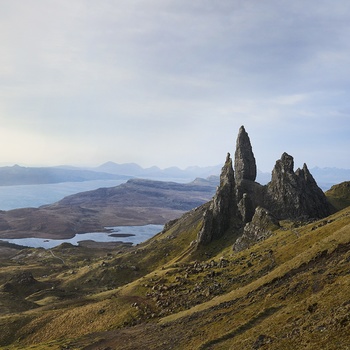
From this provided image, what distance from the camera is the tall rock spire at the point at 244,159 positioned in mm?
174000

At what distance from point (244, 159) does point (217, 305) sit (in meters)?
126

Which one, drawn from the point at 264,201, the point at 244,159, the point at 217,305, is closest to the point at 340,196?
the point at 264,201

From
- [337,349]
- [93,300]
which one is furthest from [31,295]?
[337,349]

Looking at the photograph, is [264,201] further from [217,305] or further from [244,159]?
[217,305]

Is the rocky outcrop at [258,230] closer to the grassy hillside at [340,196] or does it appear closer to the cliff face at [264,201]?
the cliff face at [264,201]

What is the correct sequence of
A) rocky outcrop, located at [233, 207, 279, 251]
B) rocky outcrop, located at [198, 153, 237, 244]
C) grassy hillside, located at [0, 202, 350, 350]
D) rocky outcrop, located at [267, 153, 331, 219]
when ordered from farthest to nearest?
rocky outcrop, located at [267, 153, 331, 219] → rocky outcrop, located at [198, 153, 237, 244] → rocky outcrop, located at [233, 207, 279, 251] → grassy hillside, located at [0, 202, 350, 350]

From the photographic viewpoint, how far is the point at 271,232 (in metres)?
104

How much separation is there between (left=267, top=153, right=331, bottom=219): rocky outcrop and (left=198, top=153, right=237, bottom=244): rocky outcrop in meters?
17.1

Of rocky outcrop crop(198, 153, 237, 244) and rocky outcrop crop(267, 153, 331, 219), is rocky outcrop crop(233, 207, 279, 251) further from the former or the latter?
rocky outcrop crop(267, 153, 331, 219)

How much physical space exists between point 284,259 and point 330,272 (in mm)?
20854

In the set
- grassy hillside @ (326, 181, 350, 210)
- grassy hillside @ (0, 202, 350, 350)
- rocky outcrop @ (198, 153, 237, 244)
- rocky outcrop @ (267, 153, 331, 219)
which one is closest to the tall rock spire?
rocky outcrop @ (198, 153, 237, 244)

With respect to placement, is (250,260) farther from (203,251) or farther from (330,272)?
(203,251)

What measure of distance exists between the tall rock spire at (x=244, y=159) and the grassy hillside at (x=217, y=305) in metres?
64.4

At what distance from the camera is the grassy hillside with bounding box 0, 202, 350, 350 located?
3715 cm
